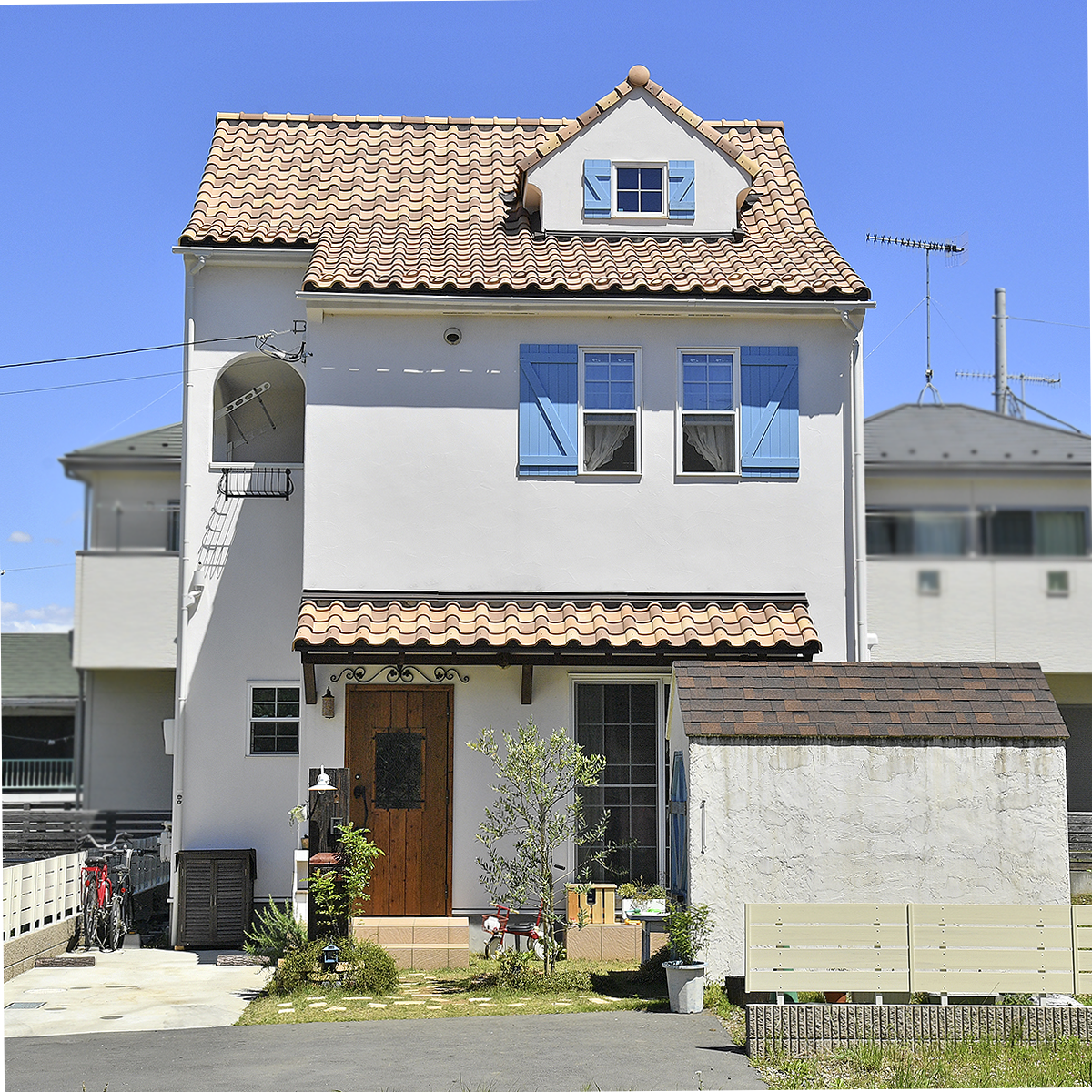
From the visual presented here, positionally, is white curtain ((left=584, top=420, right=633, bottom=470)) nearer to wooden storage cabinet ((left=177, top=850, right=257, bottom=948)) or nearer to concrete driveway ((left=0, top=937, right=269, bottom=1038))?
wooden storage cabinet ((left=177, top=850, right=257, bottom=948))

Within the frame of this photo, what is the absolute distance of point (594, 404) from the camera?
1583cm

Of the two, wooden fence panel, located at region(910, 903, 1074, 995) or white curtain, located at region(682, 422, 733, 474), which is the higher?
white curtain, located at region(682, 422, 733, 474)

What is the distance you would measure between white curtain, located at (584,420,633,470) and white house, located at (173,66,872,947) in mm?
41

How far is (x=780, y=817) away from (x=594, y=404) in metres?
6.12

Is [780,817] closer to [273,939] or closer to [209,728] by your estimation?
[273,939]

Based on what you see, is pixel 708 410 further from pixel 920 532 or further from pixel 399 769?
pixel 920 532

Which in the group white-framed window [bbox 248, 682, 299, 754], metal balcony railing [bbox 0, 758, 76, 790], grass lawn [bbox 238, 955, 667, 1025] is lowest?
grass lawn [bbox 238, 955, 667, 1025]

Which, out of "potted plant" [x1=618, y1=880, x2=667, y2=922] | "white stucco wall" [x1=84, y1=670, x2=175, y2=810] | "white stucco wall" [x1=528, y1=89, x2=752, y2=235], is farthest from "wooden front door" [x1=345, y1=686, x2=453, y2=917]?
"white stucco wall" [x1=84, y1=670, x2=175, y2=810]

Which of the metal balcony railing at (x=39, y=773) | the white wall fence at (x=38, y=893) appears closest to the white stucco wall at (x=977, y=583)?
the white wall fence at (x=38, y=893)

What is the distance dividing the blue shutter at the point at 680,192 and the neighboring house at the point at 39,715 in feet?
57.1

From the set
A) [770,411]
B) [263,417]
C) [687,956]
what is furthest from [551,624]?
[263,417]

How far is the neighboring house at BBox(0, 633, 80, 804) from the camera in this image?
2906cm

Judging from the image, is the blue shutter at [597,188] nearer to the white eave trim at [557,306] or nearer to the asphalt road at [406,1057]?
the white eave trim at [557,306]

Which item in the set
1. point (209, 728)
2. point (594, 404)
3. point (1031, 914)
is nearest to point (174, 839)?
point (209, 728)
